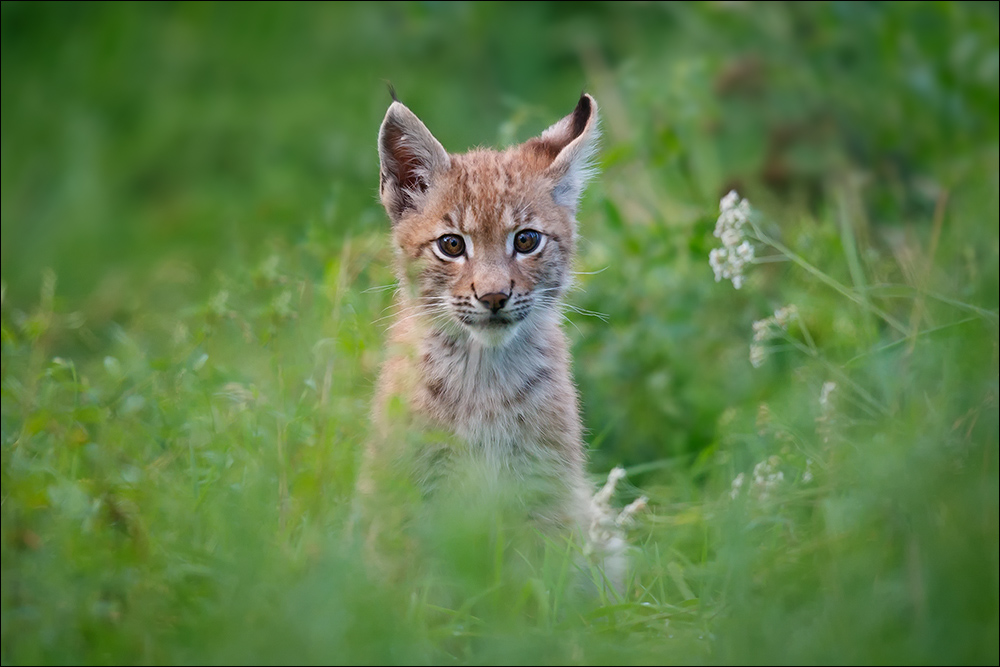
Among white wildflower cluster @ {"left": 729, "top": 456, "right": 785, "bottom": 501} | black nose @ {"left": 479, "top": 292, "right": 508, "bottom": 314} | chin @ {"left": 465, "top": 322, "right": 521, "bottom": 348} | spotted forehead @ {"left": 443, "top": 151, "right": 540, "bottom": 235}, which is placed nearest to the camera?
white wildflower cluster @ {"left": 729, "top": 456, "right": 785, "bottom": 501}

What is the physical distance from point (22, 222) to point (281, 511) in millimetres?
7087

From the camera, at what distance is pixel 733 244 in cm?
514

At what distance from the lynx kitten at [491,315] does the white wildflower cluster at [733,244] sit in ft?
2.70

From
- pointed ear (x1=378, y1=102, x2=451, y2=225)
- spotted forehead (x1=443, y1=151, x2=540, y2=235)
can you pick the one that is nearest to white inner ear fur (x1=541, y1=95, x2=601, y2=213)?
spotted forehead (x1=443, y1=151, x2=540, y2=235)

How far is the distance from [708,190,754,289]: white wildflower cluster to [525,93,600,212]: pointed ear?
84 cm

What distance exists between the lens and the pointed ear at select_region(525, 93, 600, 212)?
18.0 feet

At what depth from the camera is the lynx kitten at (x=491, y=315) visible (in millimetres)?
5008

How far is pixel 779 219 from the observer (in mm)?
8148

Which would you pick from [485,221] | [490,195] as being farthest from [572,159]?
[485,221]

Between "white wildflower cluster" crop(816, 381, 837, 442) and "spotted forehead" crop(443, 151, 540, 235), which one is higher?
"spotted forehead" crop(443, 151, 540, 235)

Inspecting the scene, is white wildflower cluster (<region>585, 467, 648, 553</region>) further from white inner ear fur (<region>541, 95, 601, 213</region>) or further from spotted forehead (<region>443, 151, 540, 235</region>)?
white inner ear fur (<region>541, 95, 601, 213</region>)

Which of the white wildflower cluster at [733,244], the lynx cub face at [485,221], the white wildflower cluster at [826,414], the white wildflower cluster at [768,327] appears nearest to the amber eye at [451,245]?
the lynx cub face at [485,221]

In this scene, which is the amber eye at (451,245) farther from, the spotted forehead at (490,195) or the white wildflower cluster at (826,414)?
the white wildflower cluster at (826,414)

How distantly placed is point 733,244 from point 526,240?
1028 mm
